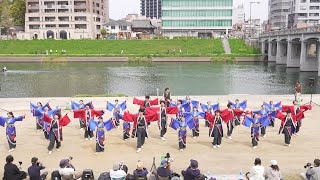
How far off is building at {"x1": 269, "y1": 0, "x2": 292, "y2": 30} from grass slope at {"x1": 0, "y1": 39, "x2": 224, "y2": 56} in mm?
64445

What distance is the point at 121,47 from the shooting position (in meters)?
90.2

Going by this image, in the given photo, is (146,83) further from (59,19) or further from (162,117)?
(59,19)

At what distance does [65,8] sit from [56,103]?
9113cm

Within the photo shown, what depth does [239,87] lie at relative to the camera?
44125 millimetres

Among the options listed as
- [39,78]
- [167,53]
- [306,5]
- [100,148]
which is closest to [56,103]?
[100,148]

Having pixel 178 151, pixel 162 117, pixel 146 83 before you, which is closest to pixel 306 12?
pixel 146 83

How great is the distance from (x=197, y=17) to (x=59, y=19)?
42.8m

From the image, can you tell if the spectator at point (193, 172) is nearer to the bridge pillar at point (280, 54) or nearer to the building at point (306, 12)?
the bridge pillar at point (280, 54)

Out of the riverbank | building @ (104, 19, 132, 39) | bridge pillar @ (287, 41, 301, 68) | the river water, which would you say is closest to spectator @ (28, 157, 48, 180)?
the river water

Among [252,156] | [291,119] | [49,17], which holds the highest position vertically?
[49,17]

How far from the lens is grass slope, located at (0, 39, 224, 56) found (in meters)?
86.1

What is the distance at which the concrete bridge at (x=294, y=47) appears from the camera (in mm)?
59731

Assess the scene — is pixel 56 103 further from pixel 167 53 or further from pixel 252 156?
pixel 167 53

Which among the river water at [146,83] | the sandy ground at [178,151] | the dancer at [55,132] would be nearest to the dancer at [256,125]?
the sandy ground at [178,151]
